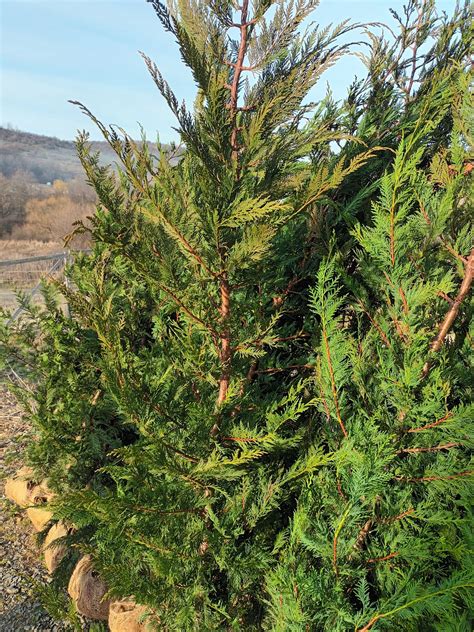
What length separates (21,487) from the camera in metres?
4.64

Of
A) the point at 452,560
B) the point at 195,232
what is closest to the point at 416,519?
the point at 452,560

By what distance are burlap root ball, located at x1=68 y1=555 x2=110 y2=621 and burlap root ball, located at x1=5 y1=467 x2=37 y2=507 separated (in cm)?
128

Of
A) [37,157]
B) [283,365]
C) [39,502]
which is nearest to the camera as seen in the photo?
[283,365]

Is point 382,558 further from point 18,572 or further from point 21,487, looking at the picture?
point 21,487

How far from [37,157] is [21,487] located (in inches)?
2814

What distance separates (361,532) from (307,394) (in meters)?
0.76

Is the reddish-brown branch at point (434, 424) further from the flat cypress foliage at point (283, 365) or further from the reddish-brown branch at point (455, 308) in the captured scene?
the reddish-brown branch at point (455, 308)

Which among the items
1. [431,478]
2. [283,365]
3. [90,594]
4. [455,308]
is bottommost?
[90,594]

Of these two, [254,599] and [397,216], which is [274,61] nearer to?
[397,216]

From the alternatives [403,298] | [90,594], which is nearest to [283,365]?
[403,298]

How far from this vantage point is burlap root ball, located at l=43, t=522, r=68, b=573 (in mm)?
3819

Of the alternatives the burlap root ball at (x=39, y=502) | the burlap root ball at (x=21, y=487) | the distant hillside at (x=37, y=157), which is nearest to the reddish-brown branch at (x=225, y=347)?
the burlap root ball at (x=39, y=502)

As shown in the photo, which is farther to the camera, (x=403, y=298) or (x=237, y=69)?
(x=403, y=298)

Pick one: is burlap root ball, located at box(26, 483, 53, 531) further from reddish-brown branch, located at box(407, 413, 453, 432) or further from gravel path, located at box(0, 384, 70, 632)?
reddish-brown branch, located at box(407, 413, 453, 432)
